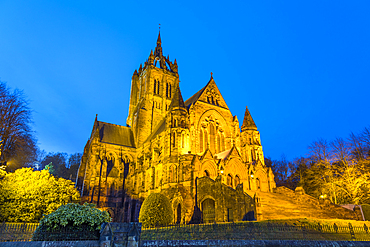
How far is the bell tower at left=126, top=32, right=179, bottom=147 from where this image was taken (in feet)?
160

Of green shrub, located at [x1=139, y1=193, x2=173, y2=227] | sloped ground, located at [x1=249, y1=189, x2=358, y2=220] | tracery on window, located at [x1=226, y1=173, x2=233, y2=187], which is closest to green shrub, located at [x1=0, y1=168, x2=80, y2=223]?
green shrub, located at [x1=139, y1=193, x2=173, y2=227]

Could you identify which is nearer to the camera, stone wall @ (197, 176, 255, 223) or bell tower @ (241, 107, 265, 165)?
stone wall @ (197, 176, 255, 223)

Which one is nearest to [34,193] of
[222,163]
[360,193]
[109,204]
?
[222,163]

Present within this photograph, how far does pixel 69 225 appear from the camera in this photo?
9320 mm

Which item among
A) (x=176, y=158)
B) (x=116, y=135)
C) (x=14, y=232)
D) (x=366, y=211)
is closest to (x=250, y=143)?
(x=176, y=158)

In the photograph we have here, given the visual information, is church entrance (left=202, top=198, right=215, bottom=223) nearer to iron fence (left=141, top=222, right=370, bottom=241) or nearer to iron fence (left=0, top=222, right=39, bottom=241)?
iron fence (left=141, top=222, right=370, bottom=241)

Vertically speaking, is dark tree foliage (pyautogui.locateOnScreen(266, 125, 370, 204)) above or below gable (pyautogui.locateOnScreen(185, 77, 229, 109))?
below

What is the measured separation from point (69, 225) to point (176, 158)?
68.3 ft

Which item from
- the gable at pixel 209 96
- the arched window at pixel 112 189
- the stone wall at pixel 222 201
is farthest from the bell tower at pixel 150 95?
the stone wall at pixel 222 201

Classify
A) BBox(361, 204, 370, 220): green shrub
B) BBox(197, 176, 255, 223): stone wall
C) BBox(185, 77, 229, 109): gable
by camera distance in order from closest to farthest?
BBox(197, 176, 255, 223): stone wall, BBox(361, 204, 370, 220): green shrub, BBox(185, 77, 229, 109): gable

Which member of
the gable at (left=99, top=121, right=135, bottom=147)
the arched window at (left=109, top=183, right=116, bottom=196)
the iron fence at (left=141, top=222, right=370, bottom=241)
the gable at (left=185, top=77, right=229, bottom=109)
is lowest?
the iron fence at (left=141, top=222, right=370, bottom=241)

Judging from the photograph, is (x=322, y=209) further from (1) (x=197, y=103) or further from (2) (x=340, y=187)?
(1) (x=197, y=103)

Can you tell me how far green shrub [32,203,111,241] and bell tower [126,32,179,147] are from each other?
125 ft

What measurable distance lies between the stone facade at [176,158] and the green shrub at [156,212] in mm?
4996
